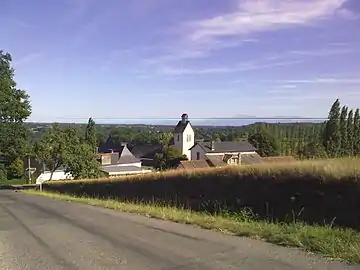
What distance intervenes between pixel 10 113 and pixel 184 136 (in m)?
61.0

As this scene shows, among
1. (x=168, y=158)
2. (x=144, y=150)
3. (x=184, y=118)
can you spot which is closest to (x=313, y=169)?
(x=168, y=158)

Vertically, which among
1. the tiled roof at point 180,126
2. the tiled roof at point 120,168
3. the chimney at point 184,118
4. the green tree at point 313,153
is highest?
the chimney at point 184,118

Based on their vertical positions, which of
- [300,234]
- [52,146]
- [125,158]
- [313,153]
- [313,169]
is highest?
[313,169]

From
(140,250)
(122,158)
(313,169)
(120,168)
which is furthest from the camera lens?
(122,158)

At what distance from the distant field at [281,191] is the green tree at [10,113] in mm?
37934

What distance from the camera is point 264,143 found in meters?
95.8

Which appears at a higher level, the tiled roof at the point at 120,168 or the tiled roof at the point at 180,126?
the tiled roof at the point at 180,126

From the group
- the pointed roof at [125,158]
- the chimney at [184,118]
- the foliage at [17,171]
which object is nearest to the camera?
the foliage at [17,171]

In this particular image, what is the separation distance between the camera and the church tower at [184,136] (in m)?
107

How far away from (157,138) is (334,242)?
143 meters

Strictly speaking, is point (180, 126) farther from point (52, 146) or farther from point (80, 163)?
point (80, 163)

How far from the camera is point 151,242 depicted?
816 cm

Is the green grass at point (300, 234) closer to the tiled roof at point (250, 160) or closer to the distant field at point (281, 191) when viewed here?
the distant field at point (281, 191)

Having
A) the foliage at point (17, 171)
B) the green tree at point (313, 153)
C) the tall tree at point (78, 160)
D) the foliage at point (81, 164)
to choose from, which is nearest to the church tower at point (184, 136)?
the foliage at point (17, 171)
